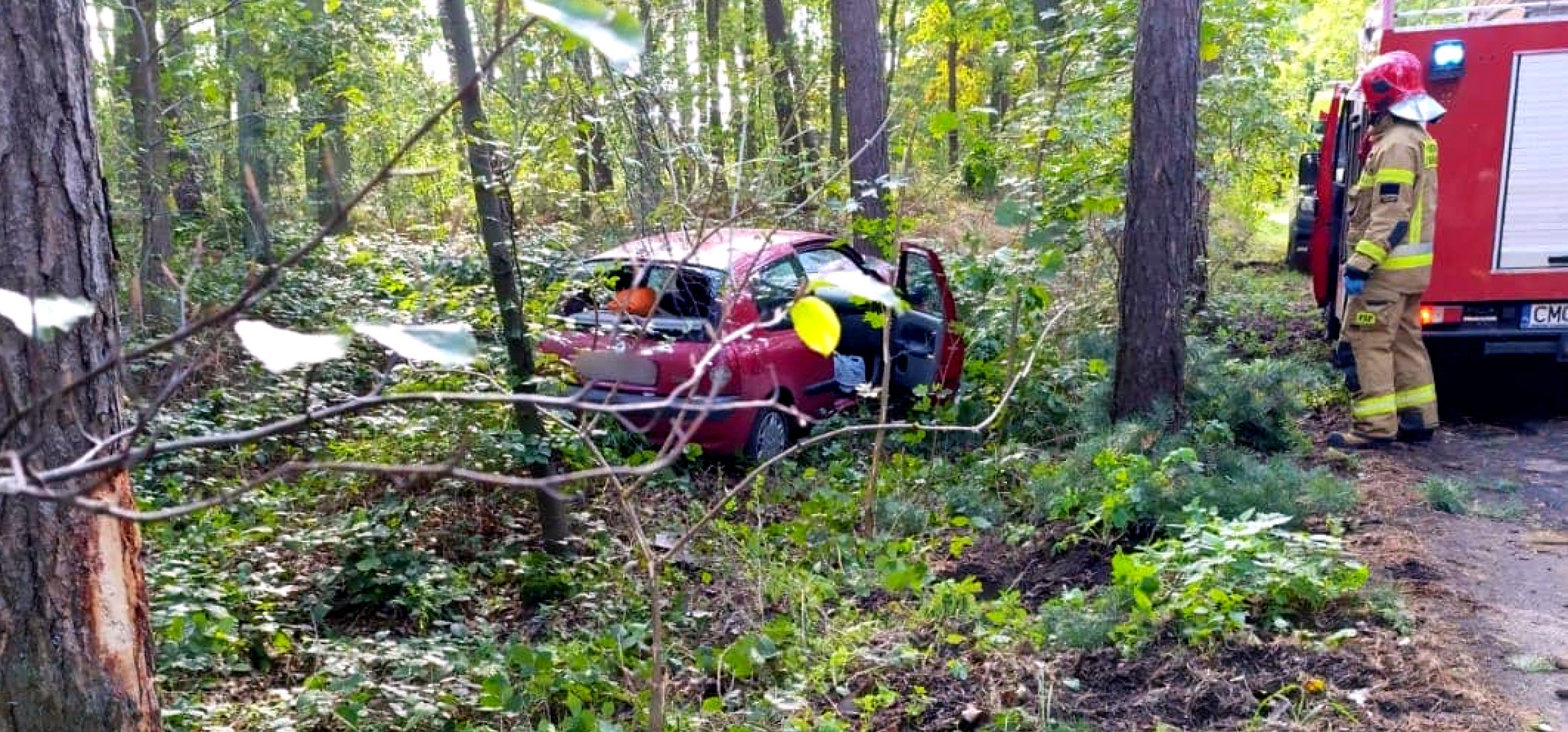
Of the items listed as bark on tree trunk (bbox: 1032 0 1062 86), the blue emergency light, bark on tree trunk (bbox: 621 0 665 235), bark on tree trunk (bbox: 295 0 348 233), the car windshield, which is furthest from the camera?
bark on tree trunk (bbox: 295 0 348 233)

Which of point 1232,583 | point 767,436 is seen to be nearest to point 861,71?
point 767,436

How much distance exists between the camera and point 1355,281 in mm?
7531

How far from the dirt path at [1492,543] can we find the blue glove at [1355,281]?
102 cm

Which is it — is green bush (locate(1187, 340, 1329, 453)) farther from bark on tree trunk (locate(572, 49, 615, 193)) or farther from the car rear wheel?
bark on tree trunk (locate(572, 49, 615, 193))

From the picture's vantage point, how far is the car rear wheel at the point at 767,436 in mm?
7836

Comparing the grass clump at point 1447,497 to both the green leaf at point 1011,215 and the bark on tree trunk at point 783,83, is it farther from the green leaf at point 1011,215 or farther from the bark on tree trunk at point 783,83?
the bark on tree trunk at point 783,83

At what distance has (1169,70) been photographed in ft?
22.8

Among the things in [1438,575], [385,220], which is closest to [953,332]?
[1438,575]

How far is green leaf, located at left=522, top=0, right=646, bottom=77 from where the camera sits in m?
1.20

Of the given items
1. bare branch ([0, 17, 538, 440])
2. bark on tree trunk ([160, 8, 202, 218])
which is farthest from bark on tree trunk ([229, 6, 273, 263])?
bare branch ([0, 17, 538, 440])

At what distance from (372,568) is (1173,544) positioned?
3.59 meters

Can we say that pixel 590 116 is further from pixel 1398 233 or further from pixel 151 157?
pixel 151 157

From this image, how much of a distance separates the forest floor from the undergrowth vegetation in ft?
1.22

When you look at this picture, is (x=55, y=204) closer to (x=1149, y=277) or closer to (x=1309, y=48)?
(x=1149, y=277)
